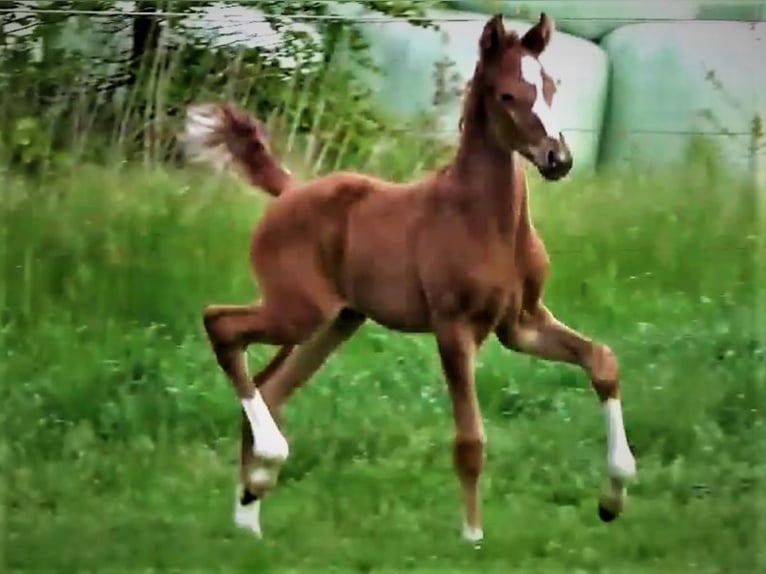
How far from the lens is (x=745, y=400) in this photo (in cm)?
287

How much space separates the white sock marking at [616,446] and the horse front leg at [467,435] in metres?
0.26

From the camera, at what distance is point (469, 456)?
2.70 m

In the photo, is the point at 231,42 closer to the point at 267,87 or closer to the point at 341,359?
the point at 267,87

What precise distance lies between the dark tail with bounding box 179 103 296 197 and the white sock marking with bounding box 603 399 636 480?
81 cm

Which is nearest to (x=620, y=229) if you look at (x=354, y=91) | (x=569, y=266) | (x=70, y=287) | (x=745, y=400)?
(x=569, y=266)

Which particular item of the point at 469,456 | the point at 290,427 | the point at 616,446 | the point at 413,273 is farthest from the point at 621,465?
the point at 290,427

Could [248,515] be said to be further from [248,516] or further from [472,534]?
[472,534]

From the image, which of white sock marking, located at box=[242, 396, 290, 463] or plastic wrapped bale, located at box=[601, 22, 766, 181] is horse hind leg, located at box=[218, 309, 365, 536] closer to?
white sock marking, located at box=[242, 396, 290, 463]

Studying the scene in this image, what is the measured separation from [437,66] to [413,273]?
45 cm

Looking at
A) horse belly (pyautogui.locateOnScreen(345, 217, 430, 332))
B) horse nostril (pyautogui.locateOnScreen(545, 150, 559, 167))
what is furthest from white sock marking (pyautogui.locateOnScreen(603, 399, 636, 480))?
horse nostril (pyautogui.locateOnScreen(545, 150, 559, 167))

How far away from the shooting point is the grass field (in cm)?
271

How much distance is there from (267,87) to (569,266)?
0.73m

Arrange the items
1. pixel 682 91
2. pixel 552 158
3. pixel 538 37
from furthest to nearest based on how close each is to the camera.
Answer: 1. pixel 682 91
2. pixel 538 37
3. pixel 552 158

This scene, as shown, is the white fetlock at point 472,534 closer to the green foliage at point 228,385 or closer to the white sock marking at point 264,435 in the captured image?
the green foliage at point 228,385
